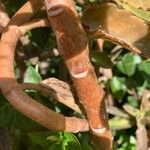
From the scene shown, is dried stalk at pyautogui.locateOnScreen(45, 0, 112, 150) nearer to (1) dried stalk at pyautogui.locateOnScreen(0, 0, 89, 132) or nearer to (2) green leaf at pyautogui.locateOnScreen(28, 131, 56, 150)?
(1) dried stalk at pyautogui.locateOnScreen(0, 0, 89, 132)

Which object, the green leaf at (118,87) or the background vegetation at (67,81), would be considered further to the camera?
the green leaf at (118,87)

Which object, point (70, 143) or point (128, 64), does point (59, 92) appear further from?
point (128, 64)

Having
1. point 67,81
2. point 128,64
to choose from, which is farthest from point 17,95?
point 128,64

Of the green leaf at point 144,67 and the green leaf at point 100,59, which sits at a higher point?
the green leaf at point 100,59

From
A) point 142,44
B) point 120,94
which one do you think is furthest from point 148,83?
point 142,44

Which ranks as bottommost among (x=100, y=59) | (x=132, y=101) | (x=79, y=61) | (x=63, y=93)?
(x=132, y=101)

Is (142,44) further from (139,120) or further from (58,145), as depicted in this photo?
(139,120)

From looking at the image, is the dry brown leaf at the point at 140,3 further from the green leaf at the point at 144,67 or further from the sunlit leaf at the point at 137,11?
the green leaf at the point at 144,67

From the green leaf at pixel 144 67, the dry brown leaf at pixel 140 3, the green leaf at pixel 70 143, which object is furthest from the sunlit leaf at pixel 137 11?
the green leaf at pixel 144 67
